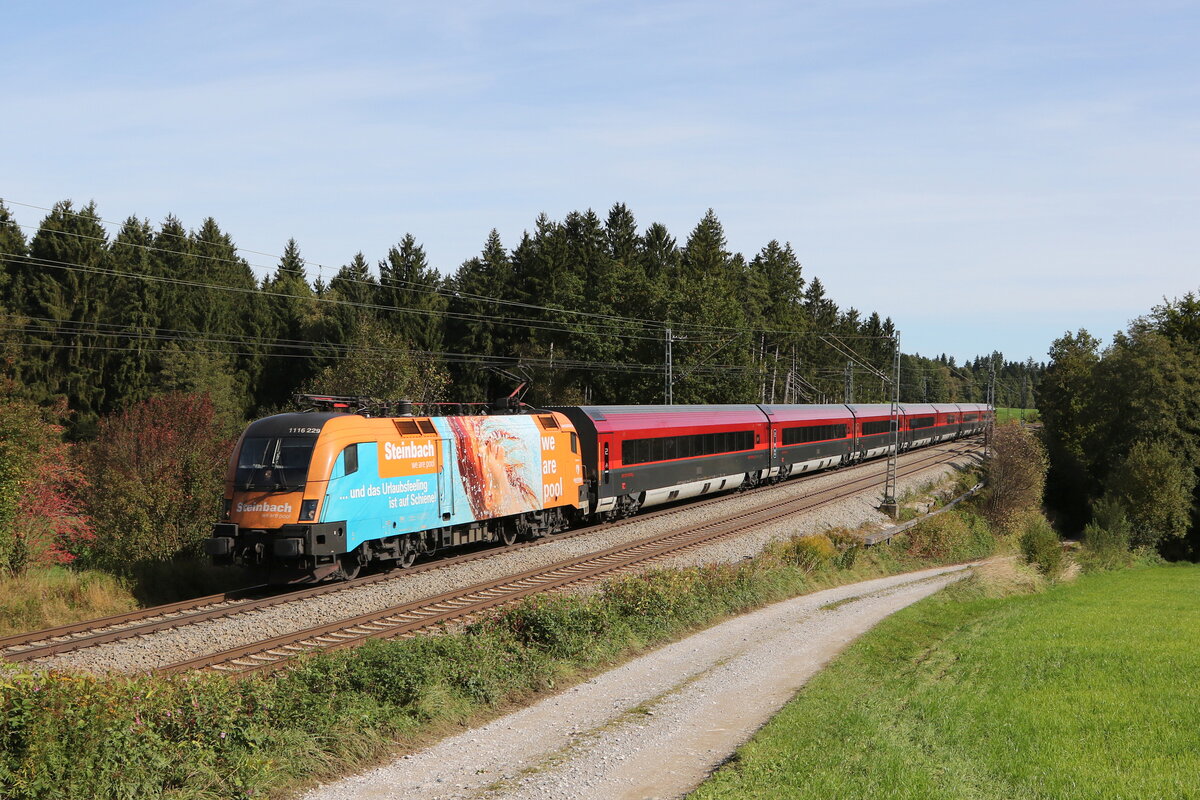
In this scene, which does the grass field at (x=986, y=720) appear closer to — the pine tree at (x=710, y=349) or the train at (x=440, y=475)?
the train at (x=440, y=475)

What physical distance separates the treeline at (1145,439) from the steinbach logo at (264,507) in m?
43.2

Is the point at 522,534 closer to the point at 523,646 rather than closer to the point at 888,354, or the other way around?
the point at 523,646

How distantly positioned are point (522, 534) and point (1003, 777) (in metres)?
18.3

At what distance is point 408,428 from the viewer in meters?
21.3

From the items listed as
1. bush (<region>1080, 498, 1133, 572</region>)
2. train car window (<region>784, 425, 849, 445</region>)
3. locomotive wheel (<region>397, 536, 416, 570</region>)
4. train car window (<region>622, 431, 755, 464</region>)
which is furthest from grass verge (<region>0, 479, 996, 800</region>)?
bush (<region>1080, 498, 1133, 572</region>)

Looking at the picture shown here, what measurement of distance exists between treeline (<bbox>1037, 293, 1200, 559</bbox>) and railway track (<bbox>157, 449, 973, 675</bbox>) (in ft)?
99.7

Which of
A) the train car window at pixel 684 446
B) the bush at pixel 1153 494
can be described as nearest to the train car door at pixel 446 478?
the train car window at pixel 684 446

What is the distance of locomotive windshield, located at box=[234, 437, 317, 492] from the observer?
18531mm

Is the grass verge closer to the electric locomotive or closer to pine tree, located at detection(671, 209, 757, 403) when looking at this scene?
the electric locomotive

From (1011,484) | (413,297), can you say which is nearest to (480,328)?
(413,297)

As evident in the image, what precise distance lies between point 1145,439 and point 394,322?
54.4 m

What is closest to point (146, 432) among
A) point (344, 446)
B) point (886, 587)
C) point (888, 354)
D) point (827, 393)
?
point (344, 446)

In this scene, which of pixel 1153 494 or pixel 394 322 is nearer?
pixel 1153 494

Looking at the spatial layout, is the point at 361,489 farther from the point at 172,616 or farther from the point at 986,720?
the point at 986,720
